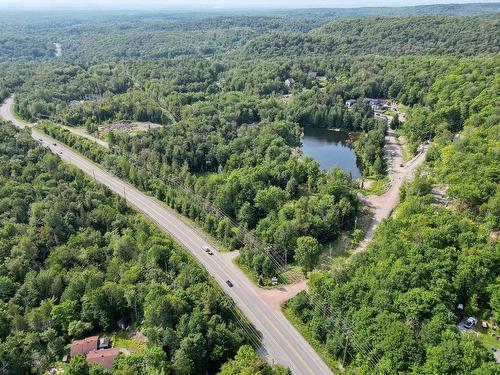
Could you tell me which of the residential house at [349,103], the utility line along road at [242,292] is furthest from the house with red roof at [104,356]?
the residential house at [349,103]

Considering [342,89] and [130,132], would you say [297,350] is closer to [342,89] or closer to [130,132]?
[130,132]

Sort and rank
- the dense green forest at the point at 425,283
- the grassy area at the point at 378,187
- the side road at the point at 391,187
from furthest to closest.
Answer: the grassy area at the point at 378,187
the side road at the point at 391,187
the dense green forest at the point at 425,283

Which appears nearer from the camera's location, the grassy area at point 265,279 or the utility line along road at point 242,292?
the utility line along road at point 242,292

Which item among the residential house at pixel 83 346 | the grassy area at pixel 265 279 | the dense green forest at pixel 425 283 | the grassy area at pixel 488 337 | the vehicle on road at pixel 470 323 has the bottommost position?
the grassy area at pixel 265 279

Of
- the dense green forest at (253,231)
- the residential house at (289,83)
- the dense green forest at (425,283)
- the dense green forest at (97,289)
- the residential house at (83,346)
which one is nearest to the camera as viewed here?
the dense green forest at (425,283)

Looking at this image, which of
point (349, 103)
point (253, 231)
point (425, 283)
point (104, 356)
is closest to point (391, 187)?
point (253, 231)

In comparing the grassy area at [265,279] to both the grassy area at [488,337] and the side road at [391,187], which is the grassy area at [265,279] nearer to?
the side road at [391,187]

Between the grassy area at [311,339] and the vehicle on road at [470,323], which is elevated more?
the vehicle on road at [470,323]
